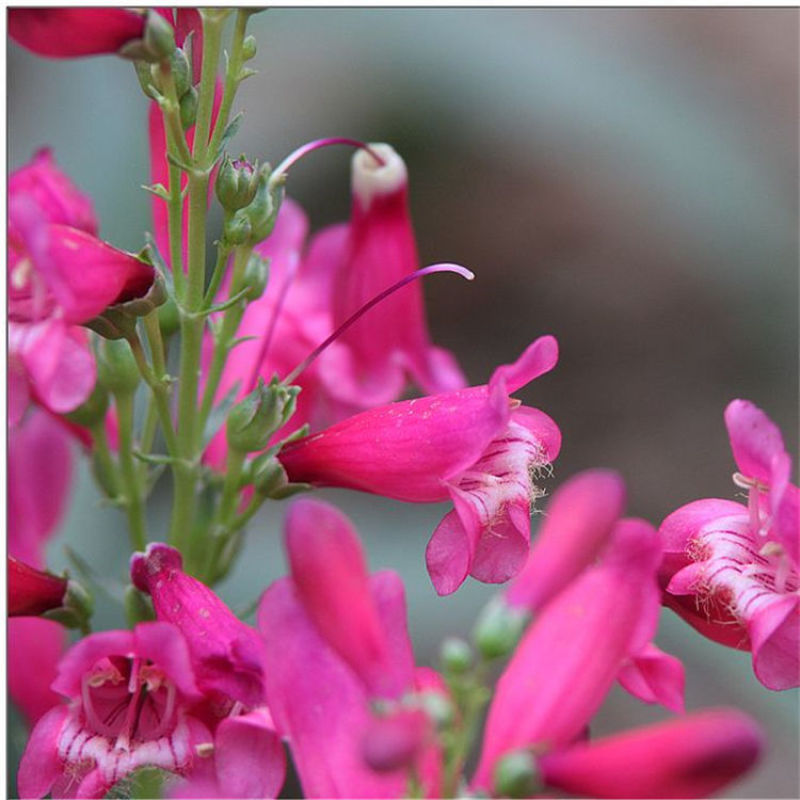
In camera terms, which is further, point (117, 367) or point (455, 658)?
point (117, 367)

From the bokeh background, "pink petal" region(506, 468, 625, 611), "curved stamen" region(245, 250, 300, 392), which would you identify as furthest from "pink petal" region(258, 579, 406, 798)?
the bokeh background

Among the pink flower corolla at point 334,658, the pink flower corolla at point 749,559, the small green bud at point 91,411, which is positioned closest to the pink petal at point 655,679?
the pink flower corolla at point 749,559

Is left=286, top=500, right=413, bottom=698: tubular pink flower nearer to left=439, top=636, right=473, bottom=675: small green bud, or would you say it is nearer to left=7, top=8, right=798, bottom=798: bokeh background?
left=439, top=636, right=473, bottom=675: small green bud

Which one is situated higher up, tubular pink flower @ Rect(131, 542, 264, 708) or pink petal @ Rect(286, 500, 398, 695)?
pink petal @ Rect(286, 500, 398, 695)

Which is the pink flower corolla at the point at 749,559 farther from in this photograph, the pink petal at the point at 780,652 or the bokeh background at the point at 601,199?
the bokeh background at the point at 601,199

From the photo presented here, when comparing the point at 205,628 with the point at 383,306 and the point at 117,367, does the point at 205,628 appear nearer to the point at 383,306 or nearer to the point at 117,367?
the point at 117,367

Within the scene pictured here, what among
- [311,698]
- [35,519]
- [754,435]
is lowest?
[35,519]

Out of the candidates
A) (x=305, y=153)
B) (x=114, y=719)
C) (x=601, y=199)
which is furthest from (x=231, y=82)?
(x=601, y=199)
